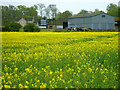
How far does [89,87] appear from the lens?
5215 millimetres

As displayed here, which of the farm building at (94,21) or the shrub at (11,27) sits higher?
the farm building at (94,21)

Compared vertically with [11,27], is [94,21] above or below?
above

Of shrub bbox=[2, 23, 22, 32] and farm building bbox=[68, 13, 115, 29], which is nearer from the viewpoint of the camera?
shrub bbox=[2, 23, 22, 32]

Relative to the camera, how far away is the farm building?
224ft

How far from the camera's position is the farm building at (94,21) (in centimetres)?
6812

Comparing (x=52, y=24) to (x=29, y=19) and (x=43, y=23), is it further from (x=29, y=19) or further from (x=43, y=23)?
(x=29, y=19)

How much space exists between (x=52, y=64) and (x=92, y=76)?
90.1 inches

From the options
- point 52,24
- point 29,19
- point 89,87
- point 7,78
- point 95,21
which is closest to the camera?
point 89,87

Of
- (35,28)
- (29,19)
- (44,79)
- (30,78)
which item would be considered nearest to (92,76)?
(44,79)

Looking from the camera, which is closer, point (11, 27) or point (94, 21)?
point (11, 27)

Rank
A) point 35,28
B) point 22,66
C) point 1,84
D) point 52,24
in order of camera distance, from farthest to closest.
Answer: point 52,24 < point 35,28 < point 22,66 < point 1,84

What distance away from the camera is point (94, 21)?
69000mm

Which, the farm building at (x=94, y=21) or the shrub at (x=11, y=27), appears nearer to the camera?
the shrub at (x=11, y=27)

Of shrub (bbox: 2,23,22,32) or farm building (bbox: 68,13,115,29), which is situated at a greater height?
farm building (bbox: 68,13,115,29)
